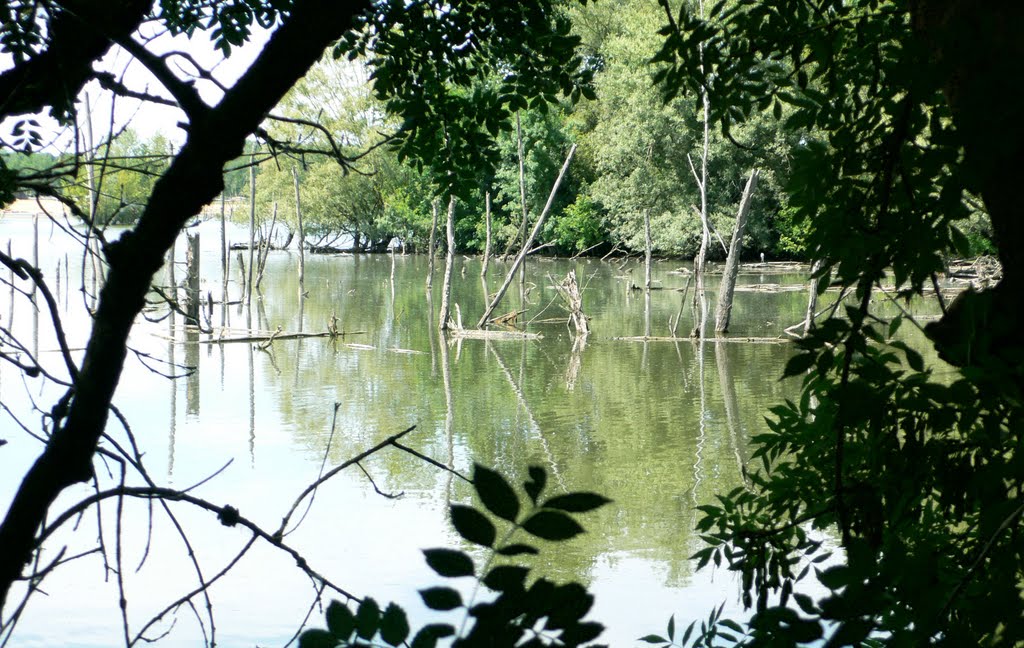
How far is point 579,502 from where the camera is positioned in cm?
74

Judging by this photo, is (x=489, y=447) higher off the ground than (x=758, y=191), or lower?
lower

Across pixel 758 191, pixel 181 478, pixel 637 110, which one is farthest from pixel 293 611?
pixel 758 191

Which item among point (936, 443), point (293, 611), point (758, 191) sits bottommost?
point (293, 611)

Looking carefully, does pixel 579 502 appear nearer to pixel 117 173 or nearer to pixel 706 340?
pixel 117 173

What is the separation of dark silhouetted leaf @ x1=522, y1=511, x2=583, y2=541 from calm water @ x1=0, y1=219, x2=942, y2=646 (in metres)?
0.09

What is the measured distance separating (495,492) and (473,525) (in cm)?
5

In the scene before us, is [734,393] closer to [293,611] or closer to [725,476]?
[725,476]

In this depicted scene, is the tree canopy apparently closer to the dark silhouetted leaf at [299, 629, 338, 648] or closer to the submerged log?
the dark silhouetted leaf at [299, 629, 338, 648]

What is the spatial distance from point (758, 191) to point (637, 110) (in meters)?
5.17

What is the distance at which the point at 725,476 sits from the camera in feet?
33.3

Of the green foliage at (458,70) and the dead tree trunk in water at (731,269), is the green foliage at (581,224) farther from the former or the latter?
the green foliage at (458,70)

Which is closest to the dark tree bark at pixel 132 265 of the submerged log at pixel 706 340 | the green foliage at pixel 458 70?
the green foliage at pixel 458 70

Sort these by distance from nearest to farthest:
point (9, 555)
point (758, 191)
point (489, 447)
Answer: point (9, 555)
point (489, 447)
point (758, 191)

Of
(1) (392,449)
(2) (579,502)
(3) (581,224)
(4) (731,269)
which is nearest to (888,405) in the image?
(2) (579,502)
